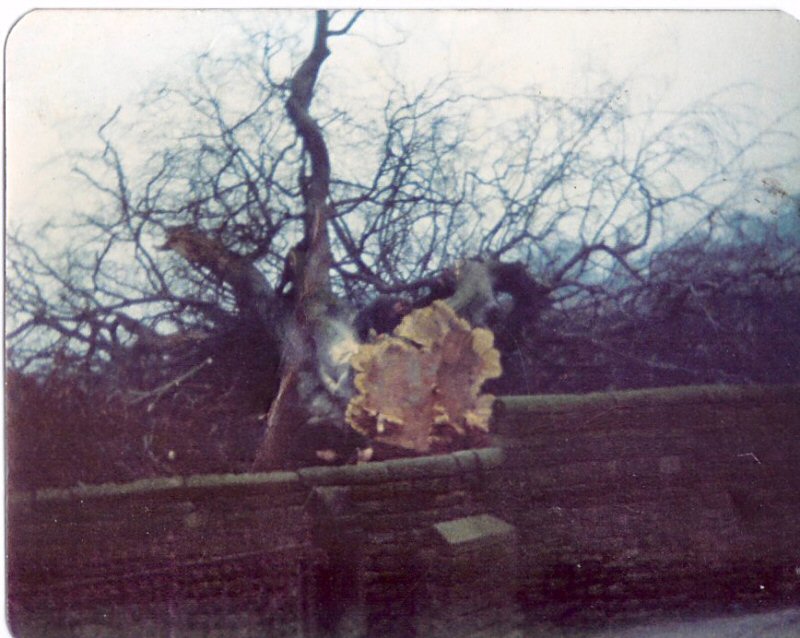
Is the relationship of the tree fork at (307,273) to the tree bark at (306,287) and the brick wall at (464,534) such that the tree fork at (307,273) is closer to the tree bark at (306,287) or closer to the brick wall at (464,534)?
the tree bark at (306,287)

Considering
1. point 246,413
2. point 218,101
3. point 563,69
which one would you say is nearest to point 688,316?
point 563,69

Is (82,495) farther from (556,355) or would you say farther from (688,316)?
(688,316)

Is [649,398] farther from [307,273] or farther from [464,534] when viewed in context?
[307,273]

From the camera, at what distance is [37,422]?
3.59m

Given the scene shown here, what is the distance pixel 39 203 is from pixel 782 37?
10.8 ft

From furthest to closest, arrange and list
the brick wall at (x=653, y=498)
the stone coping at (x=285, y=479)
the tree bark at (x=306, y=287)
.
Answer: the brick wall at (x=653, y=498) < the tree bark at (x=306, y=287) < the stone coping at (x=285, y=479)

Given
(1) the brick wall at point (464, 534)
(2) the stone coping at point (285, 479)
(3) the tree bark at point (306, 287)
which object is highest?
(3) the tree bark at point (306, 287)

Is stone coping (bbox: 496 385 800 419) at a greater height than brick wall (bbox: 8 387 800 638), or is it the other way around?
stone coping (bbox: 496 385 800 419)

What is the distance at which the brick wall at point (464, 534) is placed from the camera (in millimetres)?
3627

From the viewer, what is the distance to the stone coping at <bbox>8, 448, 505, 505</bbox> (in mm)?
3613

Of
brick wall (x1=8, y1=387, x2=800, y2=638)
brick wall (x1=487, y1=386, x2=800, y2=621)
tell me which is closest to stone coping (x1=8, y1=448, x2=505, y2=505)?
brick wall (x1=8, y1=387, x2=800, y2=638)

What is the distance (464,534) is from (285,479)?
806mm

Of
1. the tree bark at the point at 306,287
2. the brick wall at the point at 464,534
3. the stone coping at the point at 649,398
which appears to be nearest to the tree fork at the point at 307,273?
the tree bark at the point at 306,287

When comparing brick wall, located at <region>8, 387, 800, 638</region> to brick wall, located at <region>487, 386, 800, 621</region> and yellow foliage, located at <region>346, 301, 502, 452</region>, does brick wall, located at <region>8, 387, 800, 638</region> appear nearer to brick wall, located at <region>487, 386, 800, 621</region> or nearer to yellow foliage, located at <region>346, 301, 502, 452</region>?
brick wall, located at <region>487, 386, 800, 621</region>
